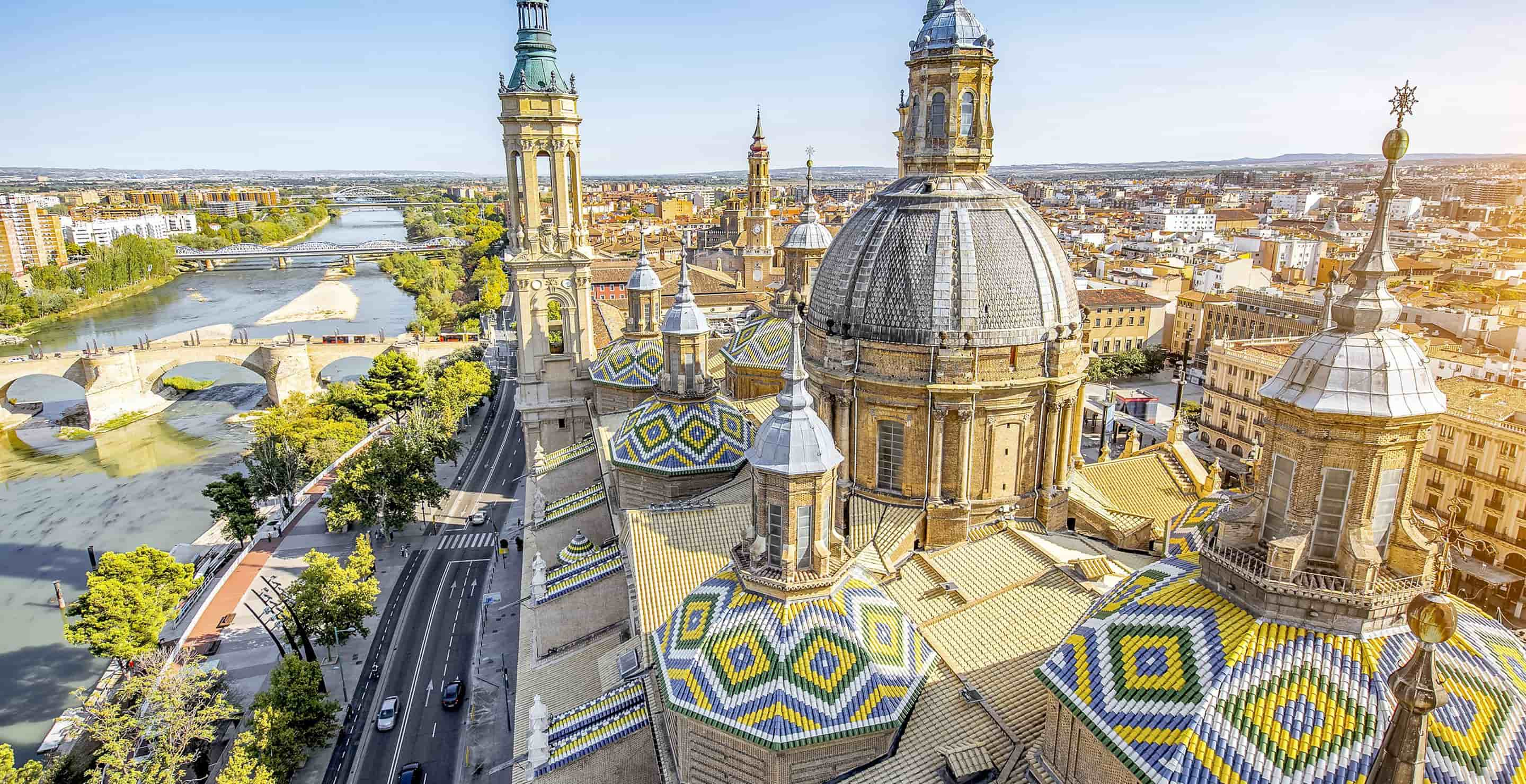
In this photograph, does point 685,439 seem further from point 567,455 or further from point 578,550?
point 567,455

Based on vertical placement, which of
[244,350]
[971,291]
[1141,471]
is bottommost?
[244,350]

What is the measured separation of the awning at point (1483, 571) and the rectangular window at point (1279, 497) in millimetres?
27774

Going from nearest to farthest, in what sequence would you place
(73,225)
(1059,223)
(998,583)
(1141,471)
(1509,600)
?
(998,583) < (1141,471) < (1509,600) < (1059,223) < (73,225)

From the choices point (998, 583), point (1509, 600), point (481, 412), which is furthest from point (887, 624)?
point (481, 412)

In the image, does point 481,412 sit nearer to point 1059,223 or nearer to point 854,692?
point 854,692

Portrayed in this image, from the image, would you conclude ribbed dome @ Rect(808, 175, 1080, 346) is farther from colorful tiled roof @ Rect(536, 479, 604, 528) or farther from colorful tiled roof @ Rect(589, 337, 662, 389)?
colorful tiled roof @ Rect(589, 337, 662, 389)

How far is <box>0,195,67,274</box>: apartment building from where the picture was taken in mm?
108938

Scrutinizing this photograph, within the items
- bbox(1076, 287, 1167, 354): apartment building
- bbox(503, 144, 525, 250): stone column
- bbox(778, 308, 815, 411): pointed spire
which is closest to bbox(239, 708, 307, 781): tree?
bbox(778, 308, 815, 411): pointed spire

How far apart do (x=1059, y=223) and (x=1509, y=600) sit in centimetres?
11106

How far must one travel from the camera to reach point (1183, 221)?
135000mm

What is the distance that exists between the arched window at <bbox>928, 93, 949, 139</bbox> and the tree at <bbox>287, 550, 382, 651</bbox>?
23.1 metres

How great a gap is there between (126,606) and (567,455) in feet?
48.5

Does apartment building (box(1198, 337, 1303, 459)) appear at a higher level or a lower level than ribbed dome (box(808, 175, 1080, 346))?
lower

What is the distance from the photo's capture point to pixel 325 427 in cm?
4456
